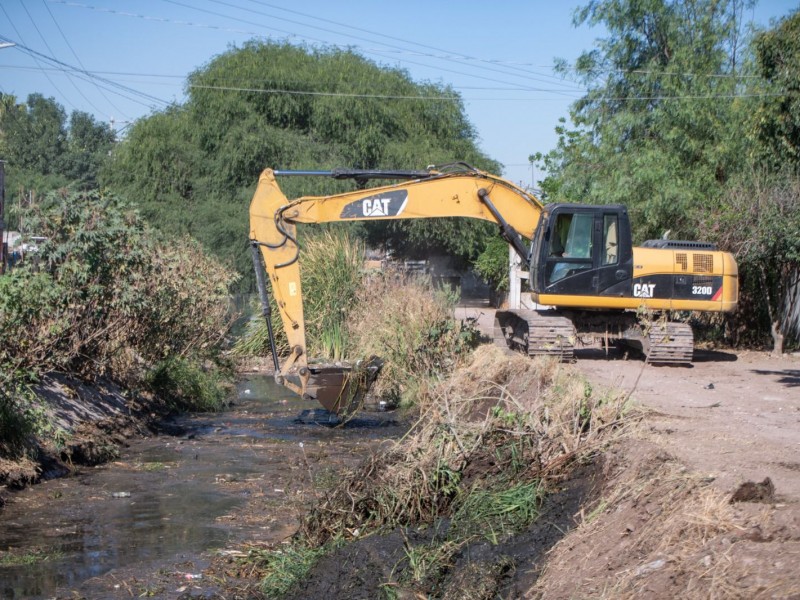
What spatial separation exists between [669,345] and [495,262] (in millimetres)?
21971

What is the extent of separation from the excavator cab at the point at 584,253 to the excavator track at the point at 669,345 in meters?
0.92

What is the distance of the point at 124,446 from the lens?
42.2ft

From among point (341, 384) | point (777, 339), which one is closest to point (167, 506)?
point (341, 384)

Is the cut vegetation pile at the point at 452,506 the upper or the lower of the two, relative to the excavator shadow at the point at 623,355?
lower

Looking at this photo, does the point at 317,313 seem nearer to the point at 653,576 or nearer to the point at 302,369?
the point at 302,369

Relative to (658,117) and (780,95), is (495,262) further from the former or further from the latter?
(780,95)

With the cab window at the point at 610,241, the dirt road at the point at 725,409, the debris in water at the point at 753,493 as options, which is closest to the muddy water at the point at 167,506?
the dirt road at the point at 725,409

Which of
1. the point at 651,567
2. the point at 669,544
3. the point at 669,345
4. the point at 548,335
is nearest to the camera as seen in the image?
the point at 651,567

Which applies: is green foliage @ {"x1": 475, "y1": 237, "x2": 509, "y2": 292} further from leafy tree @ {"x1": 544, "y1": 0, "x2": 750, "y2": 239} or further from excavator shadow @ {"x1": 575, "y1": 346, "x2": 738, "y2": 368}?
excavator shadow @ {"x1": 575, "y1": 346, "x2": 738, "y2": 368}

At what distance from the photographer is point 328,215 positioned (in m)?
14.5

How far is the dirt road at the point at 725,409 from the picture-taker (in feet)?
23.8

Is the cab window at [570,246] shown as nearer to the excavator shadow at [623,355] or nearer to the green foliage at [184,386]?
the excavator shadow at [623,355]

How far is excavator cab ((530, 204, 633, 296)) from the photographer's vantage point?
15742mm

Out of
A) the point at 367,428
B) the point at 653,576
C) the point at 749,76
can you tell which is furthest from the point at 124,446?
the point at 749,76
